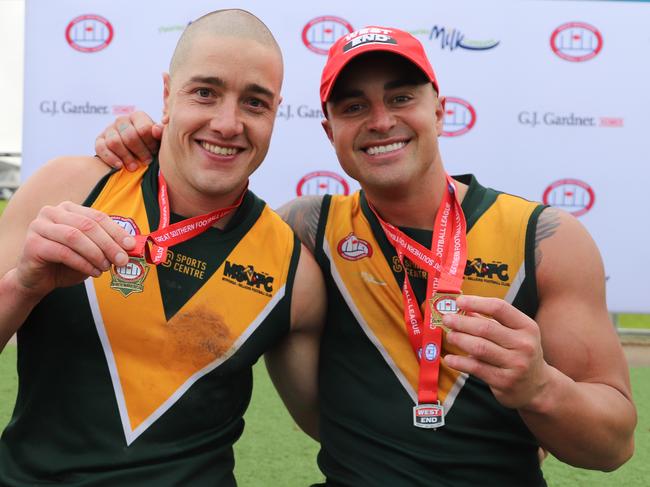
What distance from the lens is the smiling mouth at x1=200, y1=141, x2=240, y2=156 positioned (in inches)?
75.5

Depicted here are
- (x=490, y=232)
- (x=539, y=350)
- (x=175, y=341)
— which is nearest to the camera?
(x=539, y=350)

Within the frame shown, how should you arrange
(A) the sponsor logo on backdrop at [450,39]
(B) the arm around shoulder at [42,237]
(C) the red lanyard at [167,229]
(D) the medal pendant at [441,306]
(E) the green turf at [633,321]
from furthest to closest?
(E) the green turf at [633,321] < (A) the sponsor logo on backdrop at [450,39] < (D) the medal pendant at [441,306] < (C) the red lanyard at [167,229] < (B) the arm around shoulder at [42,237]

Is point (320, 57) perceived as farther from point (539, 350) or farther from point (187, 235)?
point (539, 350)

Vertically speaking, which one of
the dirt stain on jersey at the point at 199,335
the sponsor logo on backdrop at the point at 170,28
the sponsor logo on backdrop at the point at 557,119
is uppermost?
the sponsor logo on backdrop at the point at 170,28

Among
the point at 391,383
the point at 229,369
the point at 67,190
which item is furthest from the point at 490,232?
the point at 67,190

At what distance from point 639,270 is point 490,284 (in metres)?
3.37

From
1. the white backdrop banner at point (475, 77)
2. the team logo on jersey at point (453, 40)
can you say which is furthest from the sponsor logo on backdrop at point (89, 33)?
the team logo on jersey at point (453, 40)

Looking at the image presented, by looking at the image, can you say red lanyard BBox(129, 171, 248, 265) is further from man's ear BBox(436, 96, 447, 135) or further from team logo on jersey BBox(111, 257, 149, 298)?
man's ear BBox(436, 96, 447, 135)

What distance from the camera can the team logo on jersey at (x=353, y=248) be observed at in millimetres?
2090

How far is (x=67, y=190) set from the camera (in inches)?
74.3

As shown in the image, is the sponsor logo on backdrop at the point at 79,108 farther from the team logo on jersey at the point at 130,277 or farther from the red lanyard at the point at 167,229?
the team logo on jersey at the point at 130,277

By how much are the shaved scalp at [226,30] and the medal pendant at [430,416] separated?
1128 millimetres

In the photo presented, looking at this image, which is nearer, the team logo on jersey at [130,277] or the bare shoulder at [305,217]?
the team logo on jersey at [130,277]

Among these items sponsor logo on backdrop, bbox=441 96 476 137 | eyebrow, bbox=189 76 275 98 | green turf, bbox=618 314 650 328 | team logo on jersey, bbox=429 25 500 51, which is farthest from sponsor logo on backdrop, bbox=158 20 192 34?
green turf, bbox=618 314 650 328
